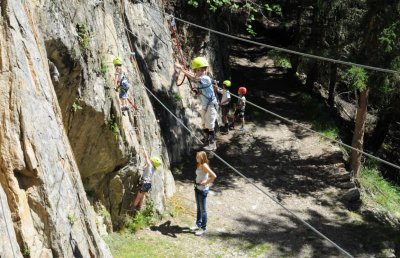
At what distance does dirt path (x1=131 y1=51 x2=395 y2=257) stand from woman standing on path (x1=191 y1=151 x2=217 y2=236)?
0.99ft

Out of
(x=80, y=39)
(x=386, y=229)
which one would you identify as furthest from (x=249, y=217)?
(x=80, y=39)

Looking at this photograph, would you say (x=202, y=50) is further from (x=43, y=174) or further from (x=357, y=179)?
(x=43, y=174)

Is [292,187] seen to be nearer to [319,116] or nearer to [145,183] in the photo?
[319,116]

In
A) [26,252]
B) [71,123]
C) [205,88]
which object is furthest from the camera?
[205,88]

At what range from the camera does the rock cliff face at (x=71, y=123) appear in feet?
19.9

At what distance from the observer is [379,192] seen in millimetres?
18000

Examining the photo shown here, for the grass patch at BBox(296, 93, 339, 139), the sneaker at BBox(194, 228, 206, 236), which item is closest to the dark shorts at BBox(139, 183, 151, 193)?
the sneaker at BBox(194, 228, 206, 236)

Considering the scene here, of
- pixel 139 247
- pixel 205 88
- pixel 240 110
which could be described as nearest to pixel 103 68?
pixel 205 88

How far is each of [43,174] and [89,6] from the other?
4.69 meters

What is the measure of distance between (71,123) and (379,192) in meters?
12.6

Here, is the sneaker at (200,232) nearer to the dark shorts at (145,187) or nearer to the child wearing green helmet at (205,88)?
the dark shorts at (145,187)

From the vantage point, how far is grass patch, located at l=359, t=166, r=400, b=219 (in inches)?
662

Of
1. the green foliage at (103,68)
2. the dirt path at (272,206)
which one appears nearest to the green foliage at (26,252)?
the green foliage at (103,68)

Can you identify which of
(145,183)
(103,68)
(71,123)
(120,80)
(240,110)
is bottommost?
(145,183)
